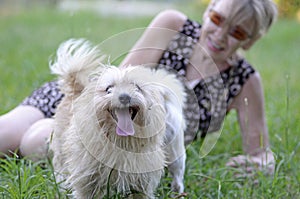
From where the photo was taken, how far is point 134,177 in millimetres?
1786

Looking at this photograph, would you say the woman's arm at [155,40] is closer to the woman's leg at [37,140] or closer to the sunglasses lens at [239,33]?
the sunglasses lens at [239,33]

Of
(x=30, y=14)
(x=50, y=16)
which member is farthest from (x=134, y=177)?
(x=30, y=14)

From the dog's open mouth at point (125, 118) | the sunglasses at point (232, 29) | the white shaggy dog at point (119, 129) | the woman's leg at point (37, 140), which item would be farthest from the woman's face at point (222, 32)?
the dog's open mouth at point (125, 118)

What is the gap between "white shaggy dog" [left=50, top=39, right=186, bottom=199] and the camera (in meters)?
1.55

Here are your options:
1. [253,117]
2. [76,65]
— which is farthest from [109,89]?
[253,117]

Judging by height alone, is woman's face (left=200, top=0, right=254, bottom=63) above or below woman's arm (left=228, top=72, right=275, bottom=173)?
Answer: above

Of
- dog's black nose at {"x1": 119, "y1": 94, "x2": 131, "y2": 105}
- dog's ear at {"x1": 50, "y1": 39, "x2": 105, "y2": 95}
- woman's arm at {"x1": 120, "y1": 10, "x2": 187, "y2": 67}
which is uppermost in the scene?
woman's arm at {"x1": 120, "y1": 10, "x2": 187, "y2": 67}

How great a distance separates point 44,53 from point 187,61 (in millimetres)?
3738

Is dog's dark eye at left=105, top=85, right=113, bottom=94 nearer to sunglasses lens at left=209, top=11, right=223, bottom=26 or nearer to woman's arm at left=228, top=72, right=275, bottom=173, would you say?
sunglasses lens at left=209, top=11, right=223, bottom=26

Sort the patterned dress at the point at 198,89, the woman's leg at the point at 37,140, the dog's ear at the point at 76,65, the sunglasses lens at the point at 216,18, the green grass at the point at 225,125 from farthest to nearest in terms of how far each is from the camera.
A: 1. the sunglasses lens at the point at 216,18
2. the woman's leg at the point at 37,140
3. the patterned dress at the point at 198,89
4. the green grass at the point at 225,125
5. the dog's ear at the point at 76,65

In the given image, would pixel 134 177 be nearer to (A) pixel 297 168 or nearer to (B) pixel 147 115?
(B) pixel 147 115

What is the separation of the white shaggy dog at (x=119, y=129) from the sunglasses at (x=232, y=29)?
32.3 inches

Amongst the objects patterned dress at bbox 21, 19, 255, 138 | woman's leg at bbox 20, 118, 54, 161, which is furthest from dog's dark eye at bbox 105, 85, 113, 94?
woman's leg at bbox 20, 118, 54, 161

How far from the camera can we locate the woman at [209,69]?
8.56 ft
